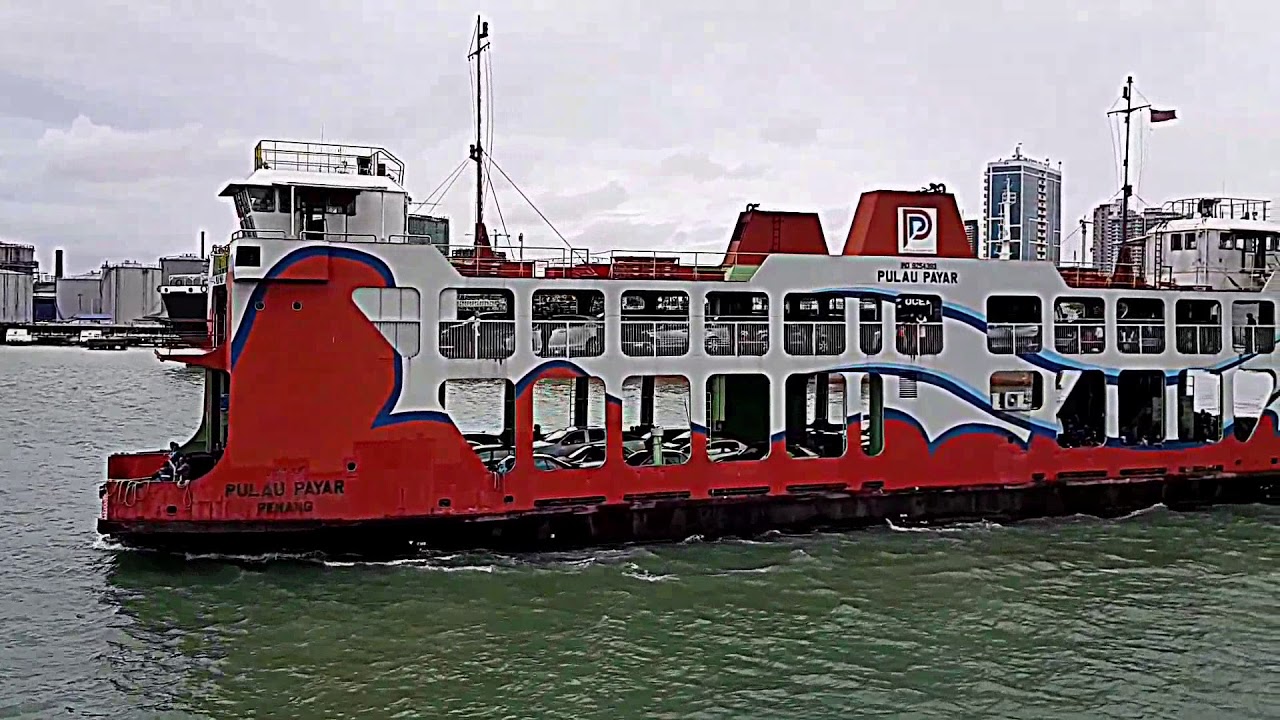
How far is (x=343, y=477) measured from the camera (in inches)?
697

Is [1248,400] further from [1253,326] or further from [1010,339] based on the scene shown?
[1010,339]

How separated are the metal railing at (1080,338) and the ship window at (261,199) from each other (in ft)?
52.2

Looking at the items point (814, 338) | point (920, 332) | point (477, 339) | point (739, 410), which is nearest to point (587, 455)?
point (477, 339)

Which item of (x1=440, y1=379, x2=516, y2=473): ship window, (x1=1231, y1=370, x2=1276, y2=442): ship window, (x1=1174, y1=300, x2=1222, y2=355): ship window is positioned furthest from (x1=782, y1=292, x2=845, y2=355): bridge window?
(x1=1231, y1=370, x2=1276, y2=442): ship window

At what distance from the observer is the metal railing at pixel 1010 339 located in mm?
22250

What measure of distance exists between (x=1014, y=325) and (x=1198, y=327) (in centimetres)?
502

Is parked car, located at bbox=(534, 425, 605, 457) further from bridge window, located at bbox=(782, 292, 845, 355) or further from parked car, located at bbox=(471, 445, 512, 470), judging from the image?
bridge window, located at bbox=(782, 292, 845, 355)

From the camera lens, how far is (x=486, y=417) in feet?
→ 154

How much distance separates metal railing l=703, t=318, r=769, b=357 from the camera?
20484 mm

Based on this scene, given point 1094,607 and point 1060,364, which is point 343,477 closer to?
point 1094,607

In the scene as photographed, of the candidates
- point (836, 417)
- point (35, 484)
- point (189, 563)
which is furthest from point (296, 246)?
point (836, 417)

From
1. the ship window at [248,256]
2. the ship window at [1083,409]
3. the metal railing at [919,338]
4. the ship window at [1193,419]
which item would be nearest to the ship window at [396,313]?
the ship window at [248,256]

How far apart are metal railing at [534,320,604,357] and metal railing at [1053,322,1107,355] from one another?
10059mm

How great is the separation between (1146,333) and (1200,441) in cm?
295
